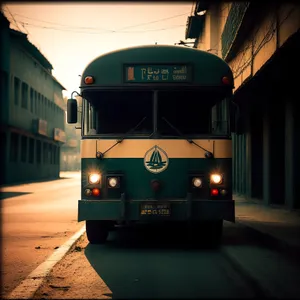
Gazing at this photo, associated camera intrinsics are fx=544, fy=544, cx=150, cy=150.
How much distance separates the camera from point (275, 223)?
12.2 metres

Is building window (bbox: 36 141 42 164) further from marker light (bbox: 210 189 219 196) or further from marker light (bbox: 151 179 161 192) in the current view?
marker light (bbox: 210 189 219 196)

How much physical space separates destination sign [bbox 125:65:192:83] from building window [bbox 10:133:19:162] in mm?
32053

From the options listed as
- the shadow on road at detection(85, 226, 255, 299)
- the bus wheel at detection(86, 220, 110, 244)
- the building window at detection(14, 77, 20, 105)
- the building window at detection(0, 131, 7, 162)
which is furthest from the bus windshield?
the building window at detection(14, 77, 20, 105)

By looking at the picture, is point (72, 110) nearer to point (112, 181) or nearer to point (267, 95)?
point (112, 181)

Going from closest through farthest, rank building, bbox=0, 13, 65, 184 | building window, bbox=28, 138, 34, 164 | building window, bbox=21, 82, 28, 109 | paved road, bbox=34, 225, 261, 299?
paved road, bbox=34, 225, 261, 299
building, bbox=0, 13, 65, 184
building window, bbox=21, 82, 28, 109
building window, bbox=28, 138, 34, 164

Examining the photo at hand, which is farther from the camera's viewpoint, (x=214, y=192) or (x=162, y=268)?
(x=214, y=192)

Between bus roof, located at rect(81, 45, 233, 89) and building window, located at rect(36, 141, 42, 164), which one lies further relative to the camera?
building window, located at rect(36, 141, 42, 164)

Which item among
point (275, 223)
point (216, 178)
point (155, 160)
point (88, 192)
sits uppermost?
point (155, 160)

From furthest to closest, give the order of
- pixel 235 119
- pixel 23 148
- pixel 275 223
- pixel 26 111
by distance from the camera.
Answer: pixel 23 148
pixel 26 111
pixel 275 223
pixel 235 119

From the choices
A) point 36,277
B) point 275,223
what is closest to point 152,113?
point 36,277

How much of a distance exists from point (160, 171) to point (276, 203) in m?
9.68

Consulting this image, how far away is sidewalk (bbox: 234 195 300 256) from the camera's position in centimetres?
919

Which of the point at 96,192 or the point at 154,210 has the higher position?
the point at 96,192

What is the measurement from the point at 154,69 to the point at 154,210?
7.61 ft
